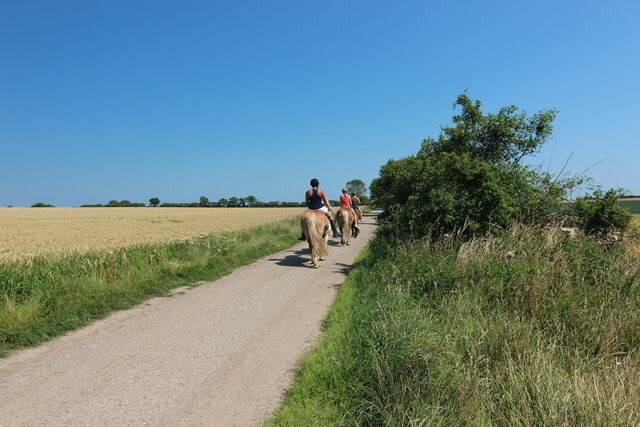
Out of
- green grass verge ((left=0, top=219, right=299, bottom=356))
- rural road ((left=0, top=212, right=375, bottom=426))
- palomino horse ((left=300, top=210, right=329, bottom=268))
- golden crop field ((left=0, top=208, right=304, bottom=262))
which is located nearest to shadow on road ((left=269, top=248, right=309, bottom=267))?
palomino horse ((left=300, top=210, right=329, bottom=268))

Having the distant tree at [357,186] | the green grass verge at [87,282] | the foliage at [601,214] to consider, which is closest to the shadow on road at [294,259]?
the green grass verge at [87,282]

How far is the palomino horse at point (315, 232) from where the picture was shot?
9770mm

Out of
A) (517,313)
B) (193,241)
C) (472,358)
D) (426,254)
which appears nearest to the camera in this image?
(472,358)

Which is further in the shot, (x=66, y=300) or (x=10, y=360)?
(x=66, y=300)

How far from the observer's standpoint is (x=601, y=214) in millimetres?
8406

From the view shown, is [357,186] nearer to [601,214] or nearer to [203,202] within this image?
[203,202]

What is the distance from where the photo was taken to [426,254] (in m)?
7.35

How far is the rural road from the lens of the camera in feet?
10.1

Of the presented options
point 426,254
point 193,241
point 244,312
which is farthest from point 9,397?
point 193,241

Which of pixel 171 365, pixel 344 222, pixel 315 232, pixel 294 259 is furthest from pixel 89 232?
pixel 171 365

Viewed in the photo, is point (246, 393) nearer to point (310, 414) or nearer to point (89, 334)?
point (310, 414)

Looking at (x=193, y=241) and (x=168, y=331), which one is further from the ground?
(x=193, y=241)

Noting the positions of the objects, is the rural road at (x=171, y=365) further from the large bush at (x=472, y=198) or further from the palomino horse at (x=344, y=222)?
the palomino horse at (x=344, y=222)

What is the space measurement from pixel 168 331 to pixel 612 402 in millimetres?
5306
